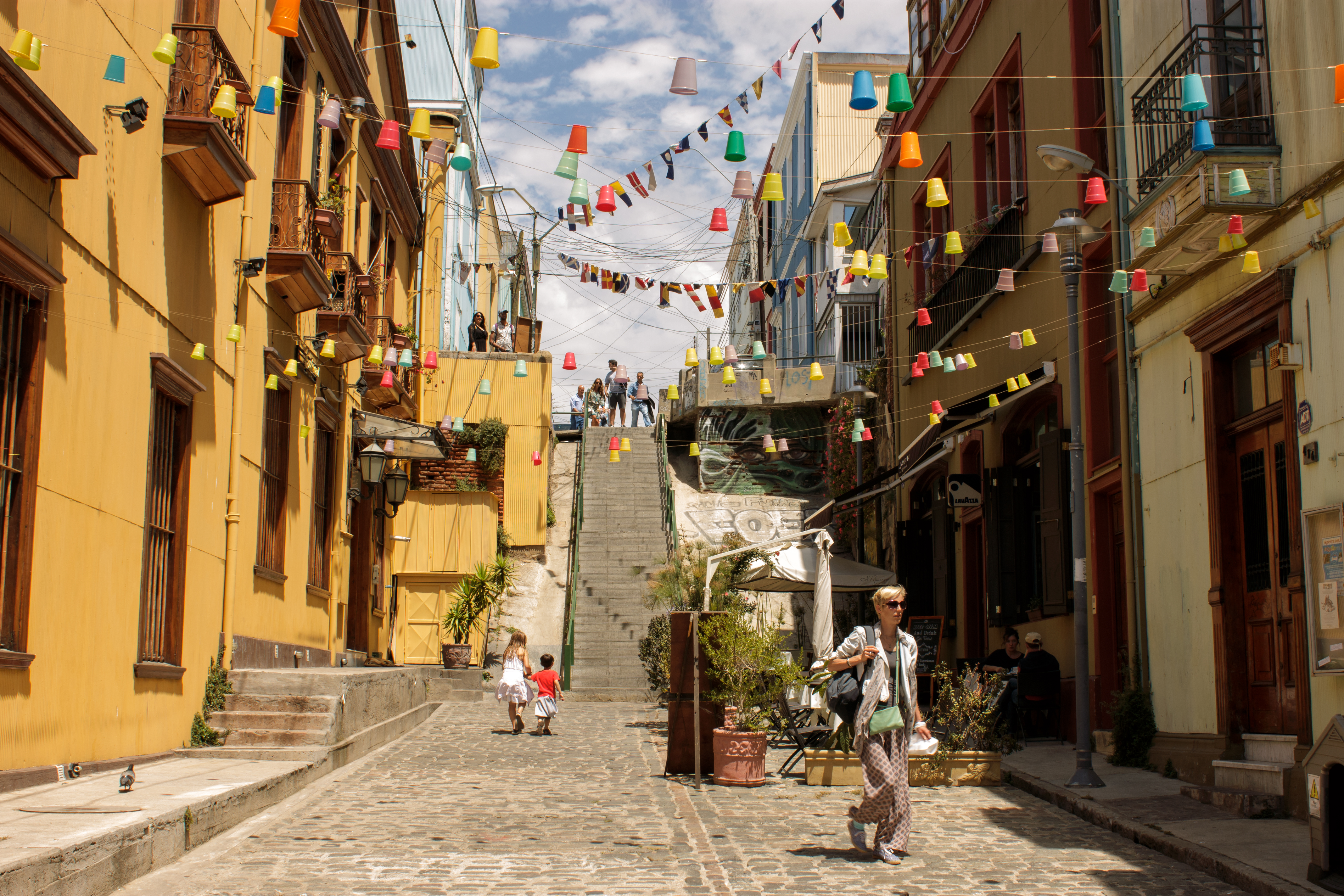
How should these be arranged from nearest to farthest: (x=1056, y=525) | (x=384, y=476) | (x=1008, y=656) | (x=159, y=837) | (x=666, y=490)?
1. (x=159, y=837)
2. (x=1056, y=525)
3. (x=1008, y=656)
4. (x=384, y=476)
5. (x=666, y=490)

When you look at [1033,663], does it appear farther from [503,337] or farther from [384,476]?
[503,337]

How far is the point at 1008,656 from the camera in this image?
1459 cm

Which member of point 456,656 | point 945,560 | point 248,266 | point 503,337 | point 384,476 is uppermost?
point 503,337

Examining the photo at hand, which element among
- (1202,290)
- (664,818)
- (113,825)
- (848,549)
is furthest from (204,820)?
(848,549)

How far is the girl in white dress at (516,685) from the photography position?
15453 mm

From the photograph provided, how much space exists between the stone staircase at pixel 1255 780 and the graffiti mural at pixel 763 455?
21124 mm

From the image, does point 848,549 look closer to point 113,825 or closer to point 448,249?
point 448,249

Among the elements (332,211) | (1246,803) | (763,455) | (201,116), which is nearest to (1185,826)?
(1246,803)

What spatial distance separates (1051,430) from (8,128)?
1058 centimetres

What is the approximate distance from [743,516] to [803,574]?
1359cm

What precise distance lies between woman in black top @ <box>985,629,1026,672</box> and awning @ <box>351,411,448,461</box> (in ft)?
29.2

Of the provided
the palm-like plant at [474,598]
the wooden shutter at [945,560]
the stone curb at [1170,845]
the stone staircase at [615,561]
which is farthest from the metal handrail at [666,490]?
the stone curb at [1170,845]

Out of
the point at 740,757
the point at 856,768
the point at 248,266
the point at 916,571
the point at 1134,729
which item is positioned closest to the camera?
the point at 740,757

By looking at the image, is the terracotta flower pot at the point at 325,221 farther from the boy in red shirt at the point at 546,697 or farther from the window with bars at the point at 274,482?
the boy in red shirt at the point at 546,697
